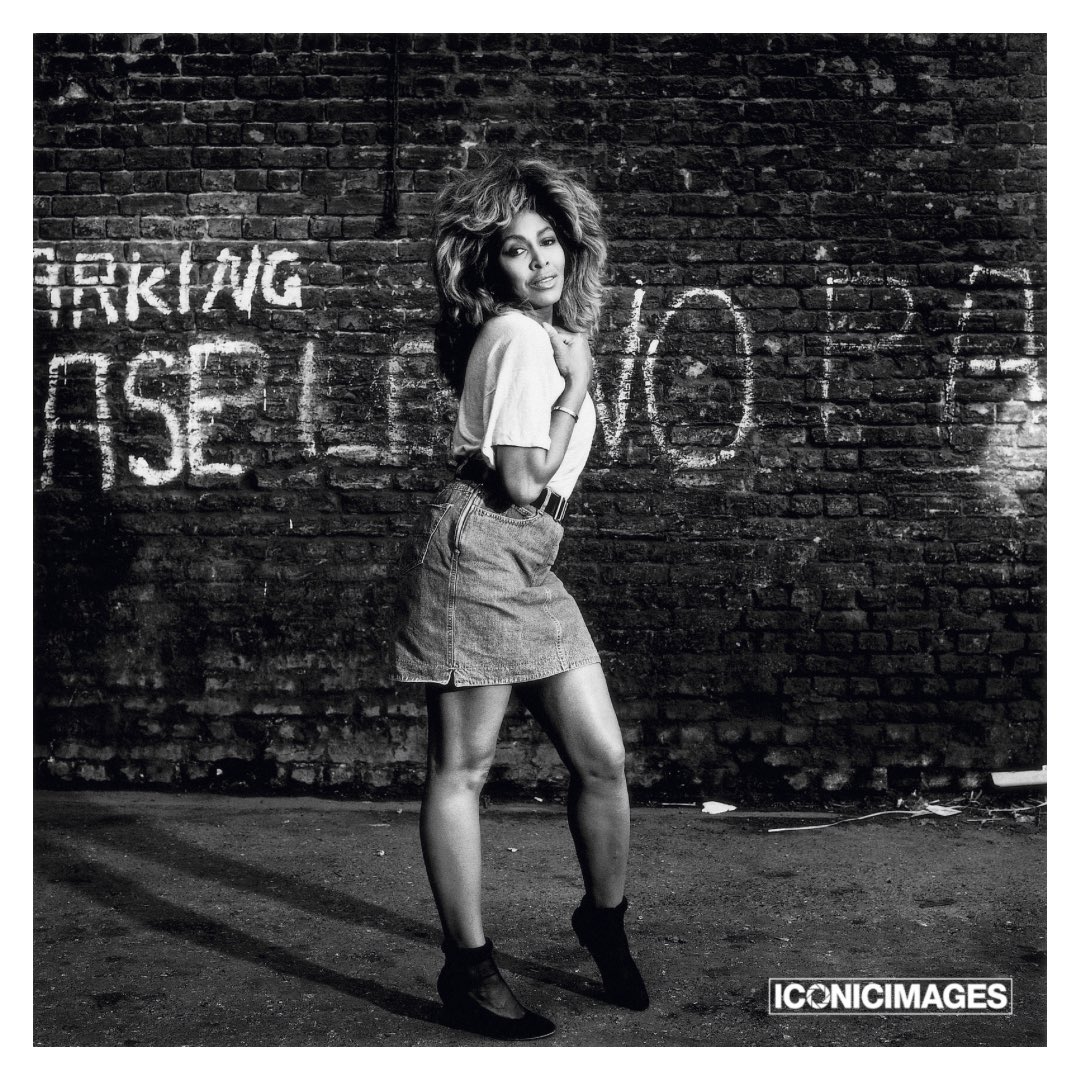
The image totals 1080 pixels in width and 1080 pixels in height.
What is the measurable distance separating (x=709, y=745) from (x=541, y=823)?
2.32 ft

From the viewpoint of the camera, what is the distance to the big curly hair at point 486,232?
2.62 metres

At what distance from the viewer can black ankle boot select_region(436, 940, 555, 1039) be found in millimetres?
2533

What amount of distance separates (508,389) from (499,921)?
Answer: 5.37ft

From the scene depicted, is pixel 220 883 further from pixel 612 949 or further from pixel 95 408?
pixel 95 408

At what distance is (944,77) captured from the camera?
424 centimetres

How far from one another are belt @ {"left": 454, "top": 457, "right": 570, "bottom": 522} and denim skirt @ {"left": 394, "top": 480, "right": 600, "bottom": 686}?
0.06 ft

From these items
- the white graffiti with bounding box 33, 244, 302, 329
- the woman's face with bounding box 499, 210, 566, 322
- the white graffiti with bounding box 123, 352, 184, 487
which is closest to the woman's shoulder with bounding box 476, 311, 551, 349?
the woman's face with bounding box 499, 210, 566, 322

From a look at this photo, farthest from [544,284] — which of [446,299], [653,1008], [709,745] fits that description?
[709,745]

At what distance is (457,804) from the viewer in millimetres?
2559

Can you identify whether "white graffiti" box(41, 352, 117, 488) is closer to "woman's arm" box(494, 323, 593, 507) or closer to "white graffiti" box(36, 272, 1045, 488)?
"white graffiti" box(36, 272, 1045, 488)

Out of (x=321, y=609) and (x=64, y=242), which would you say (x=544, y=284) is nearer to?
(x=321, y=609)

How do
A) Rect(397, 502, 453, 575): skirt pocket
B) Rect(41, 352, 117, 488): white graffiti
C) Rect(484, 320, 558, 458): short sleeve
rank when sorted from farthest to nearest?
Rect(41, 352, 117, 488): white graffiti
Rect(397, 502, 453, 575): skirt pocket
Rect(484, 320, 558, 458): short sleeve

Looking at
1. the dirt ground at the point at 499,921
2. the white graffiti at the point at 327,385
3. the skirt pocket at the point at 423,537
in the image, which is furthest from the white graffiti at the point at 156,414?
the skirt pocket at the point at 423,537

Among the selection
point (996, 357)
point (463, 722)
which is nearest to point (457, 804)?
point (463, 722)
